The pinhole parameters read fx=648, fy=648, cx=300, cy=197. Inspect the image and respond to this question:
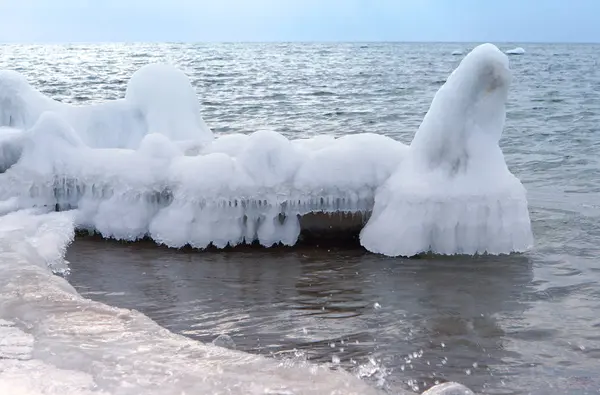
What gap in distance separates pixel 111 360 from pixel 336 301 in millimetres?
1755

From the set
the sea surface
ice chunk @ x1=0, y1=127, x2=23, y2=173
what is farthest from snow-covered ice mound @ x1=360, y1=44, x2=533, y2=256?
ice chunk @ x1=0, y1=127, x2=23, y2=173

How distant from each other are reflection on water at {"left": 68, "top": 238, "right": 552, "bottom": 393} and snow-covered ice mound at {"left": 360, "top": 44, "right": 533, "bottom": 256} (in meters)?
0.20

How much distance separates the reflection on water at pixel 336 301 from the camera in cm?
355

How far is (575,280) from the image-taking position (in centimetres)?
473

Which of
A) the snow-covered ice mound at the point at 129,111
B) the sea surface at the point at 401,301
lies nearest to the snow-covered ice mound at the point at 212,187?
the sea surface at the point at 401,301

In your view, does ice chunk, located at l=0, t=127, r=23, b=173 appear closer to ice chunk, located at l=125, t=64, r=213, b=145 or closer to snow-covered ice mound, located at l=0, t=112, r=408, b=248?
snow-covered ice mound, located at l=0, t=112, r=408, b=248

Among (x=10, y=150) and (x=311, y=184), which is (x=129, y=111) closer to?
(x=10, y=150)

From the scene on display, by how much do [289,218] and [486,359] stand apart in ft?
8.29

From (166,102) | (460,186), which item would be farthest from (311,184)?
(166,102)

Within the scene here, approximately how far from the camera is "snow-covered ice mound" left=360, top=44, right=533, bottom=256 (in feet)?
17.4

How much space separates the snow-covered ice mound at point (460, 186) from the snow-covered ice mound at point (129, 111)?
2.82 metres

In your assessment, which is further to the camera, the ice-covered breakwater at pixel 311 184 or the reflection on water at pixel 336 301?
the ice-covered breakwater at pixel 311 184

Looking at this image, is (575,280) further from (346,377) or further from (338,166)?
(346,377)

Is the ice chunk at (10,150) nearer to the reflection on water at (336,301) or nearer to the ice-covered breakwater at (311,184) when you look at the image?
the ice-covered breakwater at (311,184)
